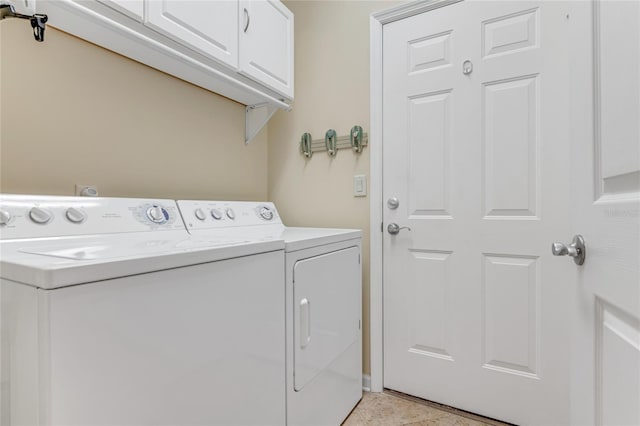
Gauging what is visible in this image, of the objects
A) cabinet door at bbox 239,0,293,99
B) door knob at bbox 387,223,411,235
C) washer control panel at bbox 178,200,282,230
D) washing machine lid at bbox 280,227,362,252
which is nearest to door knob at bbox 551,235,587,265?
washing machine lid at bbox 280,227,362,252

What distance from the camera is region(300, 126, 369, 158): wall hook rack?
192cm

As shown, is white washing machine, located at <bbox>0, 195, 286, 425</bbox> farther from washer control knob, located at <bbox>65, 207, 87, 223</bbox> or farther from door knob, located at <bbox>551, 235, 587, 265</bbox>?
door knob, located at <bbox>551, 235, 587, 265</bbox>

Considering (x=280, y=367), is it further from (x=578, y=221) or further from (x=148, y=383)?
(x=578, y=221)

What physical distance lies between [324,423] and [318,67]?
1920 millimetres

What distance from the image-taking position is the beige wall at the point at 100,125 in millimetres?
1140

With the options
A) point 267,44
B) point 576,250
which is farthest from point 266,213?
point 576,250

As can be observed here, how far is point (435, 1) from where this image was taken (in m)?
1.73

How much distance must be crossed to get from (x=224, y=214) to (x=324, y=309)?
0.67m

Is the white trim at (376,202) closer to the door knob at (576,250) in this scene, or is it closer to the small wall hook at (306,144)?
the small wall hook at (306,144)

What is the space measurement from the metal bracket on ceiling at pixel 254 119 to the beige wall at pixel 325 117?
8.1 inches

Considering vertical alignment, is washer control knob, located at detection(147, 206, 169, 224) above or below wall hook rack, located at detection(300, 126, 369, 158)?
below

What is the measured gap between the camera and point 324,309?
145 cm

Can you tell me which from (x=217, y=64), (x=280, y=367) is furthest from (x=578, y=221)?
(x=217, y=64)

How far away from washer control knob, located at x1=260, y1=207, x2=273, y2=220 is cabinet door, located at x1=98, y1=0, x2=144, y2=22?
3.53 feet
